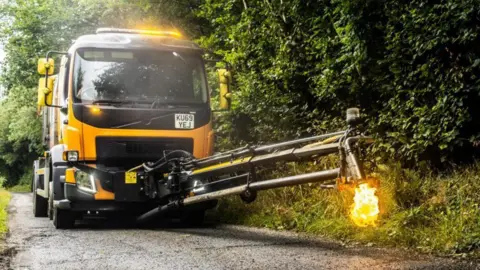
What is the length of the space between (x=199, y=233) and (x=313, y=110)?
2.89 m

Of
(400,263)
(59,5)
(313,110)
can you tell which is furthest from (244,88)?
(59,5)

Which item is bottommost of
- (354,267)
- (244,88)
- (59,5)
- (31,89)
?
(354,267)

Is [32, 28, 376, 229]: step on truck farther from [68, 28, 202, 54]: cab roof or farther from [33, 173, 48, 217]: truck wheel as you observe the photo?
[33, 173, 48, 217]: truck wheel

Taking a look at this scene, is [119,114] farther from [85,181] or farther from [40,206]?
[40,206]

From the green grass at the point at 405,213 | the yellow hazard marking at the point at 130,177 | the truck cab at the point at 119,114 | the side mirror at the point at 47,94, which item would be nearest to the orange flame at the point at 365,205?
the green grass at the point at 405,213

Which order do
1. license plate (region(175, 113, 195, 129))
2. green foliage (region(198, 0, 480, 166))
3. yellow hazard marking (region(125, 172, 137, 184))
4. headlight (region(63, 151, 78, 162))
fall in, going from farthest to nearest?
1. license plate (region(175, 113, 195, 129))
2. yellow hazard marking (region(125, 172, 137, 184))
3. headlight (region(63, 151, 78, 162))
4. green foliage (region(198, 0, 480, 166))

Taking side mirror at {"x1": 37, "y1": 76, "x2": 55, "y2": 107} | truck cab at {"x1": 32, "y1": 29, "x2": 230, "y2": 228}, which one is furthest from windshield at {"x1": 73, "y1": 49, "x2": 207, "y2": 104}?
side mirror at {"x1": 37, "y1": 76, "x2": 55, "y2": 107}

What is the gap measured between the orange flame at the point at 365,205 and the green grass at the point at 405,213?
132 centimetres

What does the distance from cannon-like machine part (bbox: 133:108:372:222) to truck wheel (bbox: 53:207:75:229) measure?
1.10m

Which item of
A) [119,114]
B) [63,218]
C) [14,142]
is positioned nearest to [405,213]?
[119,114]

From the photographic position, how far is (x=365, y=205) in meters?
5.31

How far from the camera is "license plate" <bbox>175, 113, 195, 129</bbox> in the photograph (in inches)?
372

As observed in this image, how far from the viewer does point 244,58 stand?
39.1 feet

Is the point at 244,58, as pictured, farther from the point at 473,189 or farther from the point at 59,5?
the point at 59,5
